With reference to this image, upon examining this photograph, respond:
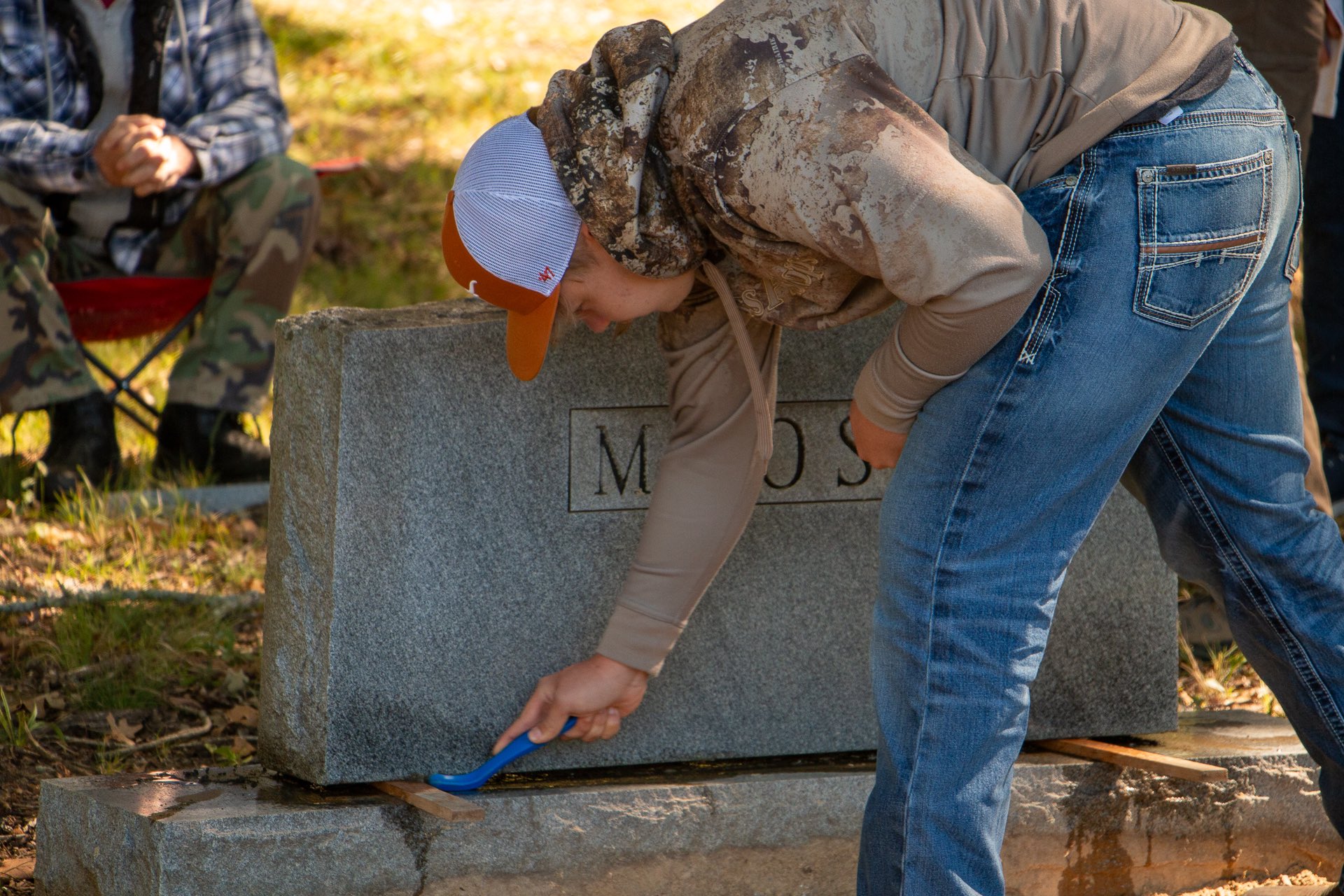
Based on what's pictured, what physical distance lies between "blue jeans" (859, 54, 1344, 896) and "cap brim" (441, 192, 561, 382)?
19.8 inches

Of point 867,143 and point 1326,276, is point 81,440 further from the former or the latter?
point 1326,276

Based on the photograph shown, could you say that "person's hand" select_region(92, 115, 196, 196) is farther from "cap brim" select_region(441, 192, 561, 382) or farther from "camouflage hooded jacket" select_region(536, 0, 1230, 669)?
"camouflage hooded jacket" select_region(536, 0, 1230, 669)

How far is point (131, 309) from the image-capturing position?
13.1 ft

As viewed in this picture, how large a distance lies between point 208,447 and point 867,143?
2.93m

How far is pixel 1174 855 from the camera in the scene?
2592 mm

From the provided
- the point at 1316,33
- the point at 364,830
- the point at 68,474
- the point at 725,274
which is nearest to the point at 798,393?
the point at 725,274

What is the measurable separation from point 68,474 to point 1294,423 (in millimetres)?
3081

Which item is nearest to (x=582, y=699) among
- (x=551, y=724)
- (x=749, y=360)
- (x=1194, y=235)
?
(x=551, y=724)

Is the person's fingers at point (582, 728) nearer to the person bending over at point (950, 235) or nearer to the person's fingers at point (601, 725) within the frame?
the person's fingers at point (601, 725)

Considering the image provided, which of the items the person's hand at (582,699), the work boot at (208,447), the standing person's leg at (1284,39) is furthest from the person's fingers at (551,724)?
the work boot at (208,447)

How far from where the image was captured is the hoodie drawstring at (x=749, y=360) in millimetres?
1918

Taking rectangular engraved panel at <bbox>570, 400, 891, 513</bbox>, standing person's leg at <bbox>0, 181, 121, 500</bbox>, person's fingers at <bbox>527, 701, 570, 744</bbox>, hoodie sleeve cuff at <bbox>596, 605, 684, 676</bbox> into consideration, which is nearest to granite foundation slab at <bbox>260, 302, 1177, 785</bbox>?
rectangular engraved panel at <bbox>570, 400, 891, 513</bbox>

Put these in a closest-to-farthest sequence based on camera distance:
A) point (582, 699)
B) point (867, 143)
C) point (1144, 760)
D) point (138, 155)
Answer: point (867, 143) < point (582, 699) < point (1144, 760) < point (138, 155)

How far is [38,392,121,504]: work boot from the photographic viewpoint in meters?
3.91
